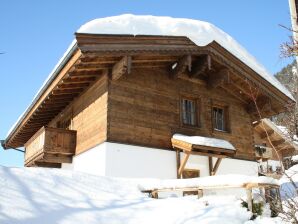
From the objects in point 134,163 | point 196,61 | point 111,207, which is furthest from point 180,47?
point 111,207

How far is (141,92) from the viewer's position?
12.4 m

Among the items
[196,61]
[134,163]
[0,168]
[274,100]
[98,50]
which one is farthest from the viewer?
[274,100]

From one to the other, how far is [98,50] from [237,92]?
7741 mm

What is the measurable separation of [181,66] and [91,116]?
3.67 m

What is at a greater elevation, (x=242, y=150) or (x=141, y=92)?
(x=141, y=92)

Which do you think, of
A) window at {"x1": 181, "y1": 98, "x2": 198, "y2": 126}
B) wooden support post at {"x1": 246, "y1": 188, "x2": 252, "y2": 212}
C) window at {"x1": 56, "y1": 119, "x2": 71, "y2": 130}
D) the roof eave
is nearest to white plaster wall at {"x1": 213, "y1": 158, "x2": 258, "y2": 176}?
window at {"x1": 181, "y1": 98, "x2": 198, "y2": 126}

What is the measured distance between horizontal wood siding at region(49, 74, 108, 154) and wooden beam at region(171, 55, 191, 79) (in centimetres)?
287

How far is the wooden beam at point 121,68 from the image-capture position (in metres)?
10.8

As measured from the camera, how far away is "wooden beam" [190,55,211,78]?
12.9 metres

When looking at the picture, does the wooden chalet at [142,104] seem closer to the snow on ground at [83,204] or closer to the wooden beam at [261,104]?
the wooden beam at [261,104]

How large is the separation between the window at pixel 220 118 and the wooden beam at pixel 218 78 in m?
1.05

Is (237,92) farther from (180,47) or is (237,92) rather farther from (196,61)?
(180,47)

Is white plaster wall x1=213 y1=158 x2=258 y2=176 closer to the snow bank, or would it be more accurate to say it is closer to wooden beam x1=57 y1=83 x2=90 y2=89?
the snow bank

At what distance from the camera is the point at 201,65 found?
529 inches
